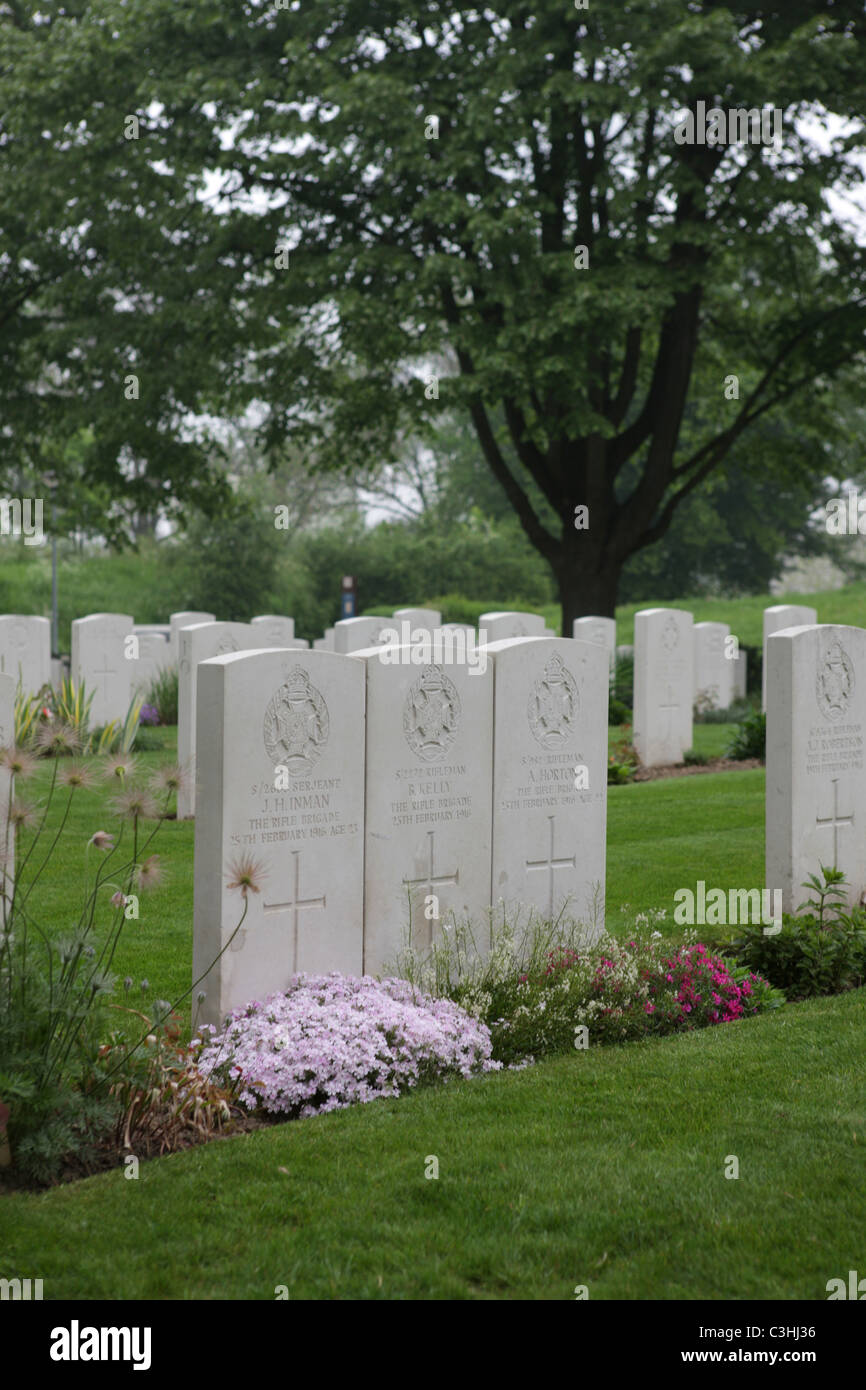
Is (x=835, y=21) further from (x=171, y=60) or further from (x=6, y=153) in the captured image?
(x=6, y=153)

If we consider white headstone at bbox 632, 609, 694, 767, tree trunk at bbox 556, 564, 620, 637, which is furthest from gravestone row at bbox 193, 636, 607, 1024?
tree trunk at bbox 556, 564, 620, 637

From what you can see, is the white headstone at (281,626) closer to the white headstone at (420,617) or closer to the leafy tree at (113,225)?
the white headstone at (420,617)

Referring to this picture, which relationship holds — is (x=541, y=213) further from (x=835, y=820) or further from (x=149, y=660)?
(x=835, y=820)

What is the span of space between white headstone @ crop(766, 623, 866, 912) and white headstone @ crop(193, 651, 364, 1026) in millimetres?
2699

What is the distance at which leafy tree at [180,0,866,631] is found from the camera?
1686 cm

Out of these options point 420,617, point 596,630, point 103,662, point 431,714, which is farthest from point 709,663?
point 431,714

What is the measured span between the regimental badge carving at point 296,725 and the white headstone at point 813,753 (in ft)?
9.62

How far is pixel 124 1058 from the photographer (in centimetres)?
461

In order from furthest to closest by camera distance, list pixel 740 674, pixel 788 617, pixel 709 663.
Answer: pixel 740 674 → pixel 709 663 → pixel 788 617

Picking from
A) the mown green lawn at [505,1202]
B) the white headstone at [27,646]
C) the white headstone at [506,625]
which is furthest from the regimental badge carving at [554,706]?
the white headstone at [27,646]

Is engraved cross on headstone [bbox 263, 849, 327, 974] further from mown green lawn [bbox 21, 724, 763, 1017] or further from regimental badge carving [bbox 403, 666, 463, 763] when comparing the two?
regimental badge carving [bbox 403, 666, 463, 763]

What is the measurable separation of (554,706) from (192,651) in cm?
564

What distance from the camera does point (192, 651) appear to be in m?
11.8

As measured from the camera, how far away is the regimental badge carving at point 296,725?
5.70 metres
